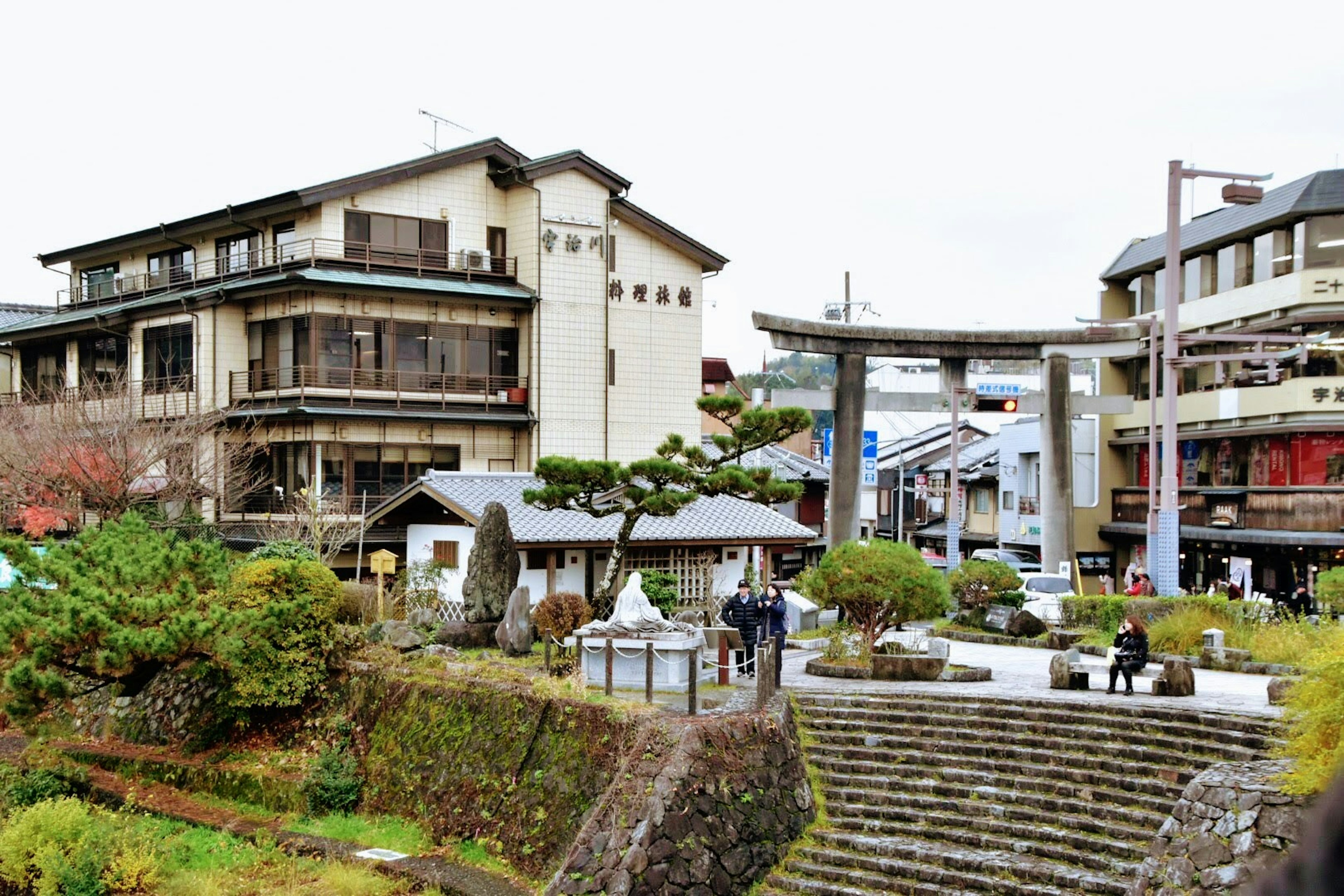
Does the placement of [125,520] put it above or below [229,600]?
above

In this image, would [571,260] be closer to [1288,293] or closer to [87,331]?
[87,331]

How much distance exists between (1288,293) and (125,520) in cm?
3342

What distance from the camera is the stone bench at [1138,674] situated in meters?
19.2

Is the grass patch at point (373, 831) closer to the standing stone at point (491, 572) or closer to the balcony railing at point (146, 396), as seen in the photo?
the standing stone at point (491, 572)

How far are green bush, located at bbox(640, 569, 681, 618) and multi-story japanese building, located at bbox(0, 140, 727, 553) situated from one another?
1051 centimetres

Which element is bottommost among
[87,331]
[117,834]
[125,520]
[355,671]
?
[117,834]

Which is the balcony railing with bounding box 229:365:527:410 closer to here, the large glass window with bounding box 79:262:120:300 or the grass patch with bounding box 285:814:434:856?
the large glass window with bounding box 79:262:120:300

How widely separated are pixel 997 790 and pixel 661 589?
14.1 m

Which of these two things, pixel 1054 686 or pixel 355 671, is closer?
pixel 1054 686

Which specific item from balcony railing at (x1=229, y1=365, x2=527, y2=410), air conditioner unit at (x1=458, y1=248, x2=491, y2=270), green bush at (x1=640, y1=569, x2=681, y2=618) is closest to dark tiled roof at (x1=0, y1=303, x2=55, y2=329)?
balcony railing at (x1=229, y1=365, x2=527, y2=410)

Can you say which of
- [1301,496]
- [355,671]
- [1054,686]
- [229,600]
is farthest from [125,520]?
[1301,496]

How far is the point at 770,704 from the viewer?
19.1m

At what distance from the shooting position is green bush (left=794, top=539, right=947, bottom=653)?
74.0ft

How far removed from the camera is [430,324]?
39500mm
